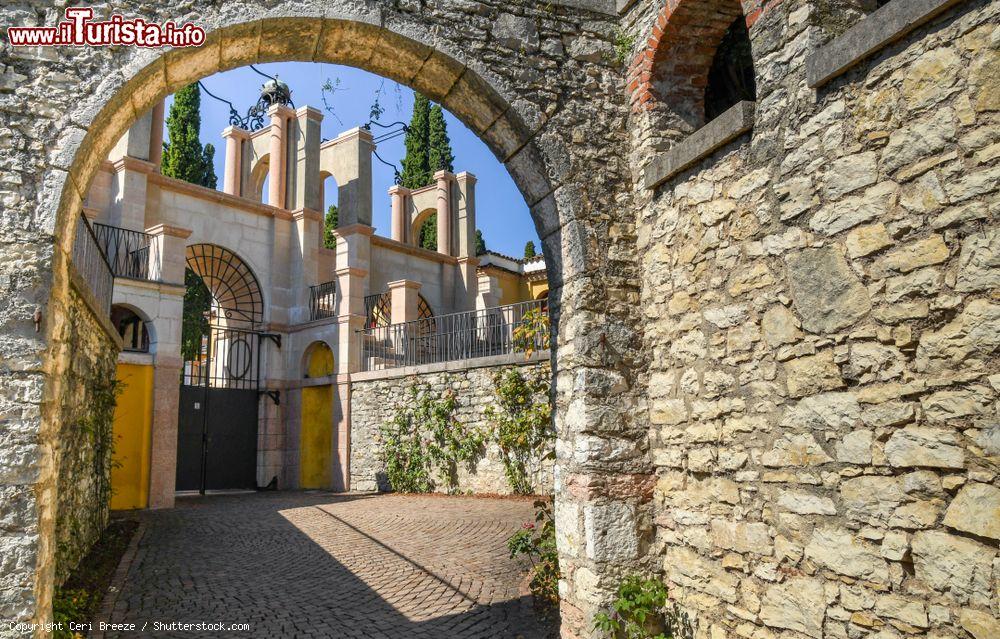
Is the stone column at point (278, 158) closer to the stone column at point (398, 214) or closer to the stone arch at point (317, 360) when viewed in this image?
the stone arch at point (317, 360)

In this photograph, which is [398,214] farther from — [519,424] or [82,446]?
[82,446]

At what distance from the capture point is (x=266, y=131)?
20.1 metres

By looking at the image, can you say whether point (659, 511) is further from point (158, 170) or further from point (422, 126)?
point (422, 126)

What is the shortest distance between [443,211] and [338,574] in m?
16.9

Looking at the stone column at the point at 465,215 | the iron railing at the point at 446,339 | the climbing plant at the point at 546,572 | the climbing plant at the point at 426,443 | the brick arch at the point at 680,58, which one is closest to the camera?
the brick arch at the point at 680,58

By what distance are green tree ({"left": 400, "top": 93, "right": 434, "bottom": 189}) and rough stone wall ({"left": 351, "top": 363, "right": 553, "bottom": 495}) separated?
516 inches

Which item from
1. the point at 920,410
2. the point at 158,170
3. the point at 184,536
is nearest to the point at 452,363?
the point at 184,536

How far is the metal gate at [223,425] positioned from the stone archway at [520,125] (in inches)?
461

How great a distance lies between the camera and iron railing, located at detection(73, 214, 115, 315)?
634 centimetres

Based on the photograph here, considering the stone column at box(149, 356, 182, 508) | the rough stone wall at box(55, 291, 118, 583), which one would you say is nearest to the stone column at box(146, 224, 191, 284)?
the stone column at box(149, 356, 182, 508)

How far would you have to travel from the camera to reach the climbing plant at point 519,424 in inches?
464

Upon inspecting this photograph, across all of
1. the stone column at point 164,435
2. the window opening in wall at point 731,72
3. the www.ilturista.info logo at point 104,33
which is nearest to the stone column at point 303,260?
→ the stone column at point 164,435

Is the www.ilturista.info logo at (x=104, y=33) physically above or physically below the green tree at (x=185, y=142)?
below

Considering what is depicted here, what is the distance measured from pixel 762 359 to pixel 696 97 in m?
2.23
